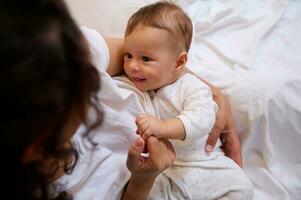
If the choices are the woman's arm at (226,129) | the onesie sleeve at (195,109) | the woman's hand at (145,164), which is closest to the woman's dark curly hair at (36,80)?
the woman's hand at (145,164)

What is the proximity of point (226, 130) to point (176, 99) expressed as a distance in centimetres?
19

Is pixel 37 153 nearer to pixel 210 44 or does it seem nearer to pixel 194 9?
pixel 210 44

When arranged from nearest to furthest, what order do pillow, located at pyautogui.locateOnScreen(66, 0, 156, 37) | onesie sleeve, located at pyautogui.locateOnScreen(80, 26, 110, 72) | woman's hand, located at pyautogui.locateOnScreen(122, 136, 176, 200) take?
woman's hand, located at pyautogui.locateOnScreen(122, 136, 176, 200) < onesie sleeve, located at pyautogui.locateOnScreen(80, 26, 110, 72) < pillow, located at pyautogui.locateOnScreen(66, 0, 156, 37)

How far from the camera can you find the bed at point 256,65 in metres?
1.08

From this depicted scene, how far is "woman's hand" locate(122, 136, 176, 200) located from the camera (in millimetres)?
812

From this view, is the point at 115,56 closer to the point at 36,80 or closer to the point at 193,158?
the point at 193,158

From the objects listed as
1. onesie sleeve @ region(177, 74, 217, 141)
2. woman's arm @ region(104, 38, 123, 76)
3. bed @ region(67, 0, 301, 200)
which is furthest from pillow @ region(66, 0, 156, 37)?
onesie sleeve @ region(177, 74, 217, 141)

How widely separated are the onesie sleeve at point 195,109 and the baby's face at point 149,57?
0.21 ft

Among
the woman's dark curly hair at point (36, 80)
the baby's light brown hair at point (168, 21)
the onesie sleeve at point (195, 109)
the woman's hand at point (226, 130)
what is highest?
the woman's dark curly hair at point (36, 80)

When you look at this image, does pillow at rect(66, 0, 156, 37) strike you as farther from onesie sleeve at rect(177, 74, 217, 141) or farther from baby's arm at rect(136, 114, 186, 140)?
baby's arm at rect(136, 114, 186, 140)

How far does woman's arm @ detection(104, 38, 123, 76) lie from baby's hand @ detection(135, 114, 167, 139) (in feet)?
0.75

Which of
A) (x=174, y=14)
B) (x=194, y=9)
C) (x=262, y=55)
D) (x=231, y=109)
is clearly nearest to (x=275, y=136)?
(x=231, y=109)

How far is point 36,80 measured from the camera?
0.48 meters

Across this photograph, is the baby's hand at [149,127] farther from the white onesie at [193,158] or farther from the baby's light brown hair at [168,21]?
the baby's light brown hair at [168,21]
